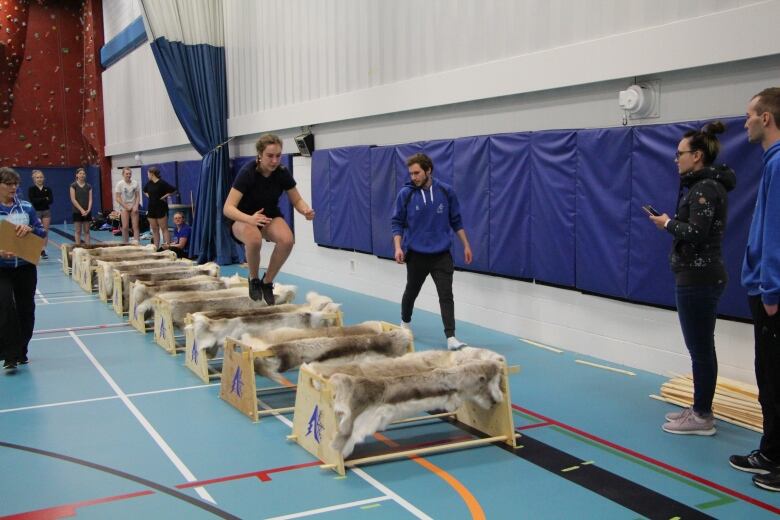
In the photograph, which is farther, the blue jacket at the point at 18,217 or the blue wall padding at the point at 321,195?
the blue wall padding at the point at 321,195

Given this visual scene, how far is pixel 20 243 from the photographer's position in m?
6.16

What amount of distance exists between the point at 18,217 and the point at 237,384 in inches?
Answer: 101

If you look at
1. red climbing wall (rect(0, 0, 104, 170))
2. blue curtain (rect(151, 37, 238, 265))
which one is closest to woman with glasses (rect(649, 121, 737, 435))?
blue curtain (rect(151, 37, 238, 265))

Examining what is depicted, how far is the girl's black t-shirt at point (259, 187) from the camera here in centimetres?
621

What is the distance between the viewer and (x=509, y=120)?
26.0 feet

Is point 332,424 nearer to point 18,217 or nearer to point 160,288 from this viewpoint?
point 18,217

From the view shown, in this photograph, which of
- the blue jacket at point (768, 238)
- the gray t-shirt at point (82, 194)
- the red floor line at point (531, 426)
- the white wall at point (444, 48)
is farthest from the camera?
the gray t-shirt at point (82, 194)

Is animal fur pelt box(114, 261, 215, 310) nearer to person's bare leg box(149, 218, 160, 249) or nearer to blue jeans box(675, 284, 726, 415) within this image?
person's bare leg box(149, 218, 160, 249)

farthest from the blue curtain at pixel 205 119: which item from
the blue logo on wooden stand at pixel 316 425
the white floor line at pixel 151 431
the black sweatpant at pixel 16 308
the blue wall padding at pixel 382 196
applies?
the blue logo on wooden stand at pixel 316 425

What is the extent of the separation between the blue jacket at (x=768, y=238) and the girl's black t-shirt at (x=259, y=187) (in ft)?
12.4

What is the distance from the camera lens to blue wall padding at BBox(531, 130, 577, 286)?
23.2ft

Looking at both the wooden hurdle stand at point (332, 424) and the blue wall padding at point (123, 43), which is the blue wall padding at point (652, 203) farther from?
the blue wall padding at point (123, 43)

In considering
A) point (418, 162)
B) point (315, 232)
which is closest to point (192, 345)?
point (418, 162)

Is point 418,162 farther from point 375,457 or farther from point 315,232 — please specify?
point 315,232
